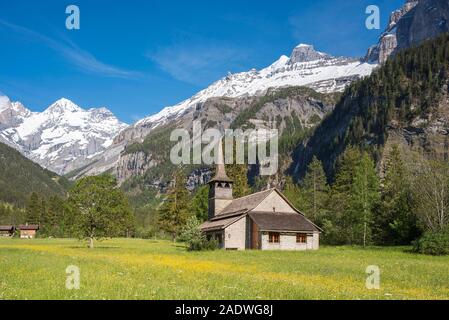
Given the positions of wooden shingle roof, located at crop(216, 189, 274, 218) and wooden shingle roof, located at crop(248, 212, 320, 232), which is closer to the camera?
wooden shingle roof, located at crop(248, 212, 320, 232)

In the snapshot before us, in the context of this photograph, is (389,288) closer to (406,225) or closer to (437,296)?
(437,296)

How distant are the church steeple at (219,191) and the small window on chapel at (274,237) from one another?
60.6 ft

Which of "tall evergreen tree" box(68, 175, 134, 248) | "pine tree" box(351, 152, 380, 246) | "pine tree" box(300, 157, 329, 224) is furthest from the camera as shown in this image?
"pine tree" box(300, 157, 329, 224)

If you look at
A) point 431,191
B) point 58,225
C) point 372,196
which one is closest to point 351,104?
point 58,225

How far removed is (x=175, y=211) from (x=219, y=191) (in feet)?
36.0

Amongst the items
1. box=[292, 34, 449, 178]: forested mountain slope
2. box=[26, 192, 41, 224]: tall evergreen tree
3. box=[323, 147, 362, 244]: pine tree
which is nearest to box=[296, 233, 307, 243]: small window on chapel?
box=[323, 147, 362, 244]: pine tree

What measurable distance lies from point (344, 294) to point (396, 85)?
14275 centimetres

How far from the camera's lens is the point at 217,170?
7675 cm

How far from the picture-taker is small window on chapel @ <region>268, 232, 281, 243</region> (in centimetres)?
5715

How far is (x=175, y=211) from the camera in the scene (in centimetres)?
8269

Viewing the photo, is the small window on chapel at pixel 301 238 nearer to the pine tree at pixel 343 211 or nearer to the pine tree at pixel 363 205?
the pine tree at pixel 363 205

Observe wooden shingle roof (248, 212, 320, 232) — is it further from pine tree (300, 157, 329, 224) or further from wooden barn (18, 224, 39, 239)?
wooden barn (18, 224, 39, 239)

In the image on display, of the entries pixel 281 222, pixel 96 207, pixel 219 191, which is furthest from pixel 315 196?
pixel 96 207

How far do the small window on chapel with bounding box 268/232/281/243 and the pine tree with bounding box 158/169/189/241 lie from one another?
27.3m
